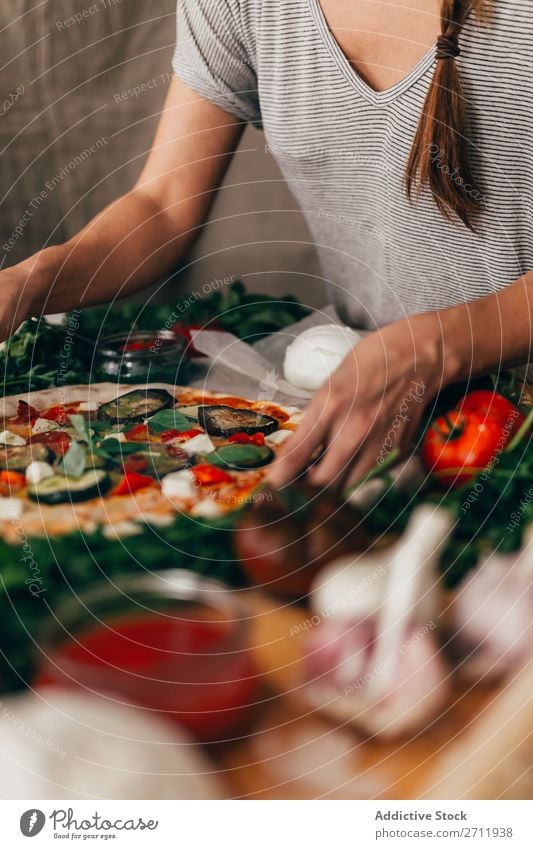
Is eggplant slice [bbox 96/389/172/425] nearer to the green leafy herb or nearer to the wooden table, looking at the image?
the green leafy herb

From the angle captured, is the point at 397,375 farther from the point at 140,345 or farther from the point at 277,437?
the point at 140,345

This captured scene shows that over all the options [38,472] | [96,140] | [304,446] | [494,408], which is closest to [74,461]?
[38,472]

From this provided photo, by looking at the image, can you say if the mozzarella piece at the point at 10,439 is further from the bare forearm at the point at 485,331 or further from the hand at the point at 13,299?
the bare forearm at the point at 485,331

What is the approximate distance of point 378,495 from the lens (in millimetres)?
343

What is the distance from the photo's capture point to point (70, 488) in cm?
36

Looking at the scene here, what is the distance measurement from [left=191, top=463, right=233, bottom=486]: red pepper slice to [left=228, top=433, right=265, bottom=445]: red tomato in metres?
0.03

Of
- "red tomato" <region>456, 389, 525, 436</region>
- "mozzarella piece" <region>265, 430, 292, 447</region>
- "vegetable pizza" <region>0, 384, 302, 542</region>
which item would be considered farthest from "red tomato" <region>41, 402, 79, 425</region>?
"red tomato" <region>456, 389, 525, 436</region>

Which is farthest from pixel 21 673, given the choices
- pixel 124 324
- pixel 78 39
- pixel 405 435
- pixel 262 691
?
pixel 78 39

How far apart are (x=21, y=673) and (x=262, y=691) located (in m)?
0.09

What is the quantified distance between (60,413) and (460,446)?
24 cm

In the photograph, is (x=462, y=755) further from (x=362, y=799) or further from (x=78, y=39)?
(x=78, y=39)

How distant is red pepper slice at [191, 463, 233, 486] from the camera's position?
0.37 metres

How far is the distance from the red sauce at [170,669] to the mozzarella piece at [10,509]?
88 mm

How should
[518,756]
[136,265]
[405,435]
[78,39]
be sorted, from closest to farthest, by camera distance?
[518,756] → [405,435] → [136,265] → [78,39]
